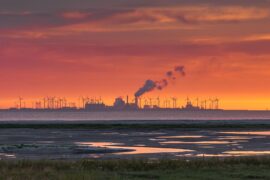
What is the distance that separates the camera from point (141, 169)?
37.3 m

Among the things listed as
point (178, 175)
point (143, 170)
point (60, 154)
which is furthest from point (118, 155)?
point (178, 175)

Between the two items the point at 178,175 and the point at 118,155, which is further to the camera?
the point at 118,155

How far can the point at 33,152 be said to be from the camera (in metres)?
56.4

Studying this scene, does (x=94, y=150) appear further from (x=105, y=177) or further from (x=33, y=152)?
(x=105, y=177)

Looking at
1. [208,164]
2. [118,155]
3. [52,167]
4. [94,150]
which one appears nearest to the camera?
[52,167]

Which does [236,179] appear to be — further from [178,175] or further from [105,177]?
[105,177]

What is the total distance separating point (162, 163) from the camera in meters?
38.7

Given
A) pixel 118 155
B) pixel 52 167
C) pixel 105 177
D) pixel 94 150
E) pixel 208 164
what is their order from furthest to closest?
pixel 94 150
pixel 118 155
pixel 208 164
pixel 52 167
pixel 105 177

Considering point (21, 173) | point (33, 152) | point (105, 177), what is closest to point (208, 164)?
point (105, 177)

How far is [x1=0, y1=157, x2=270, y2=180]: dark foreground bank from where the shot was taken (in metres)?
32.8

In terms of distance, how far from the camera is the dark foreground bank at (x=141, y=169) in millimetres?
32812

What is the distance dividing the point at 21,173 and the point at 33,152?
23600 mm

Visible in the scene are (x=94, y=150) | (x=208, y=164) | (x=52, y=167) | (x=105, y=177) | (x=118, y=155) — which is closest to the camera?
(x=105, y=177)

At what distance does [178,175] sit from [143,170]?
3.58 meters
